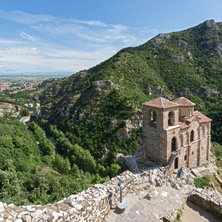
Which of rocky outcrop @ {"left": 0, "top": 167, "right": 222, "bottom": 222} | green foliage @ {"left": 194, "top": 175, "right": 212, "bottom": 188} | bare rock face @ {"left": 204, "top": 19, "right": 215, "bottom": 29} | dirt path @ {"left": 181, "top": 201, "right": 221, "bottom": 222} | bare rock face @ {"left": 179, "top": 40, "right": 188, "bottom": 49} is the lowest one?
green foliage @ {"left": 194, "top": 175, "right": 212, "bottom": 188}

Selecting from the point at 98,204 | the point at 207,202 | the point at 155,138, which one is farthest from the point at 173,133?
the point at 98,204

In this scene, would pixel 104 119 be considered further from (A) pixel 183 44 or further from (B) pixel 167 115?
(A) pixel 183 44

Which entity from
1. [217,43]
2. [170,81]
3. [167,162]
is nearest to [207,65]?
[217,43]

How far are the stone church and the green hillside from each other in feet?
51.1

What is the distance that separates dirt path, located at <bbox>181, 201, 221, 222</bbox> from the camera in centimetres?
923

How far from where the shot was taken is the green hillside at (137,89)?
38250 millimetres

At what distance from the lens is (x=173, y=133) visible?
17.2 meters

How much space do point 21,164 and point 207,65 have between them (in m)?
74.8

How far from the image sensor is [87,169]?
30172mm

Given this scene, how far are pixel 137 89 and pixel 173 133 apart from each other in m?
37.9

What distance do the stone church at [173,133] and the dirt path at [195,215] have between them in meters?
6.59

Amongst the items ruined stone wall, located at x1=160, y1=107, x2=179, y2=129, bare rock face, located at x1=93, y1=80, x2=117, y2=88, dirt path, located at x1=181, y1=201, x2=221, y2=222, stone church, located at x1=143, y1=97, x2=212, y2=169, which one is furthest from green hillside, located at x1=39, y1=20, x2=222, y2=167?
dirt path, located at x1=181, y1=201, x2=221, y2=222

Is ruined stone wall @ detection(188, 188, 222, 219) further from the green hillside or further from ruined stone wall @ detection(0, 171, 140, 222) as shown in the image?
the green hillside

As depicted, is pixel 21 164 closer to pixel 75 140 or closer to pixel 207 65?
pixel 75 140
